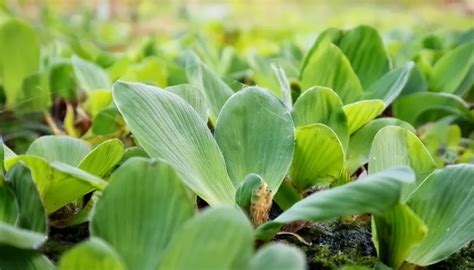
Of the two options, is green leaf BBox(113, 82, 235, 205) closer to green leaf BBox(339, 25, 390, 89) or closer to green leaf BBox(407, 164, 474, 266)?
green leaf BBox(407, 164, 474, 266)

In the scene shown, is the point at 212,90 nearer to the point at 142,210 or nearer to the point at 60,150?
the point at 60,150

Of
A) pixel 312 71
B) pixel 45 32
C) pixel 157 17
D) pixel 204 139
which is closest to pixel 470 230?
pixel 204 139

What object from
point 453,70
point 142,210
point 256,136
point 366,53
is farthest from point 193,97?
point 453,70

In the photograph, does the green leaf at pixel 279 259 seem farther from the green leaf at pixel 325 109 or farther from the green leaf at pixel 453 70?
the green leaf at pixel 453 70

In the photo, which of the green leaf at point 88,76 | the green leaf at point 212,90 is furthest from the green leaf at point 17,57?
the green leaf at point 212,90

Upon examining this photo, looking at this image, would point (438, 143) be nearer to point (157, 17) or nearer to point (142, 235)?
point (142, 235)

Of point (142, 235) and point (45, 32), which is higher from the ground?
point (142, 235)
